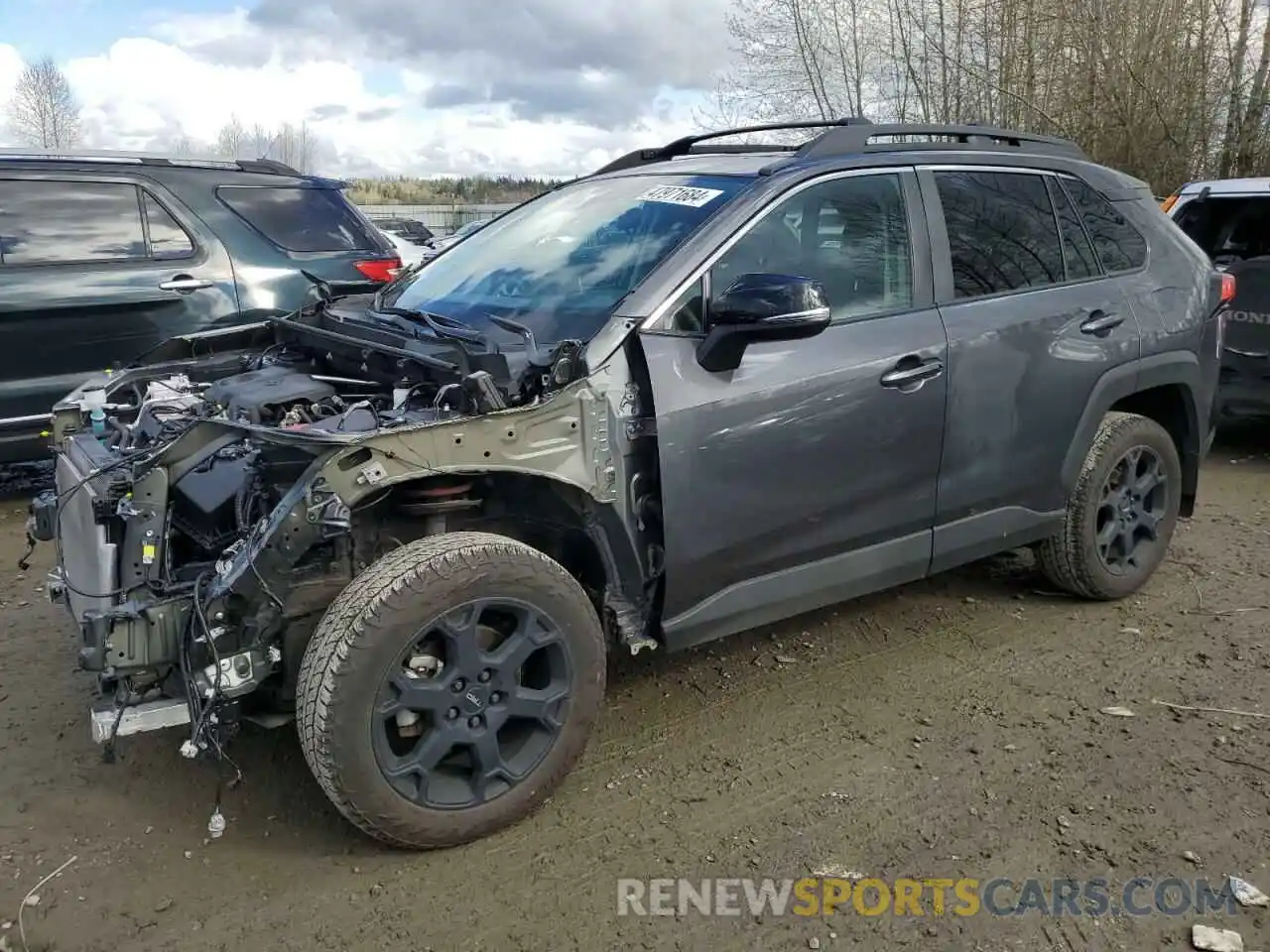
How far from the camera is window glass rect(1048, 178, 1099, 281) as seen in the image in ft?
13.9

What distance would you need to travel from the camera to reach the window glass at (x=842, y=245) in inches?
134

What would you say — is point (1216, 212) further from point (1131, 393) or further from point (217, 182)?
point (217, 182)

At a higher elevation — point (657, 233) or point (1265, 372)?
point (657, 233)

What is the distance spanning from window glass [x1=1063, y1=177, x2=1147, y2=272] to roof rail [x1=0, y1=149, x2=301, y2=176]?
486cm

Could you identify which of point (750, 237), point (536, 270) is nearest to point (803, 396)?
point (750, 237)

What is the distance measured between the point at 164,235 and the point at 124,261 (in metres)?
0.28

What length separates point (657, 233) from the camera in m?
3.49

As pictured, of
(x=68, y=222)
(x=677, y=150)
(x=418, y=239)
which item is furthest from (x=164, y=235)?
(x=418, y=239)

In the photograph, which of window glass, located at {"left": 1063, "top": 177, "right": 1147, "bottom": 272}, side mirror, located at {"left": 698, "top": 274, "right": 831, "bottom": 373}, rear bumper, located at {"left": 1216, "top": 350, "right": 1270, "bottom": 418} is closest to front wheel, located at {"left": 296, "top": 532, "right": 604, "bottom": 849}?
side mirror, located at {"left": 698, "top": 274, "right": 831, "bottom": 373}

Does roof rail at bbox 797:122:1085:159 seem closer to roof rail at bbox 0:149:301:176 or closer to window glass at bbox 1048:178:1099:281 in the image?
window glass at bbox 1048:178:1099:281

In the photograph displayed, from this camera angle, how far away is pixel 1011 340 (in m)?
3.89

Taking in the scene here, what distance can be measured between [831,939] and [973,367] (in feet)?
6.75

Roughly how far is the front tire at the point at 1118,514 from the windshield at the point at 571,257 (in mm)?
2045

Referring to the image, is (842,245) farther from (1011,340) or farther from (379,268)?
(379,268)
